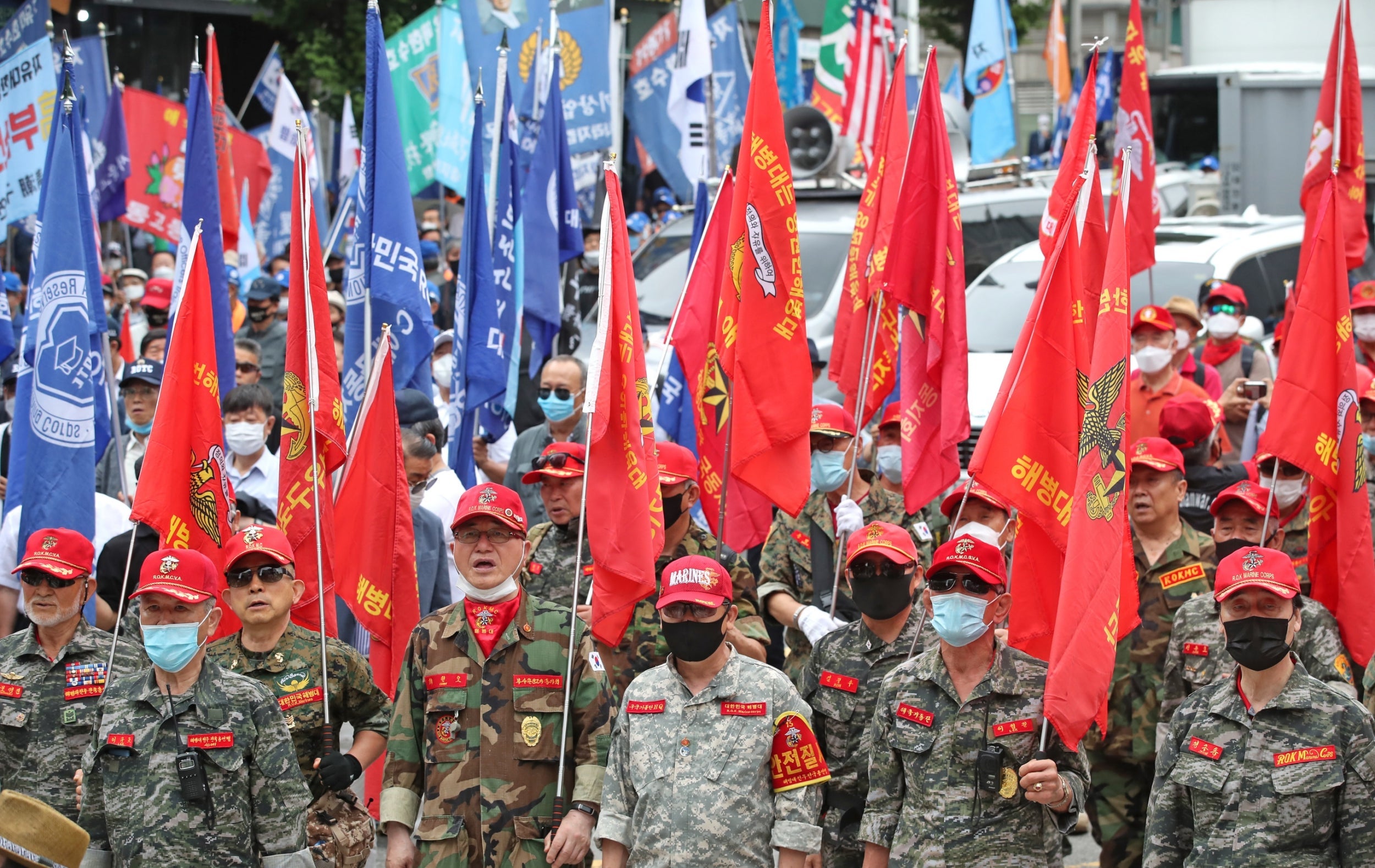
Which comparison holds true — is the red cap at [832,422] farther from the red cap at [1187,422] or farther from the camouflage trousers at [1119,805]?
the camouflage trousers at [1119,805]

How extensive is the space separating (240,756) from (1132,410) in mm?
5908

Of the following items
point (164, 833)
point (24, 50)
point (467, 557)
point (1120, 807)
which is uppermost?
point (24, 50)

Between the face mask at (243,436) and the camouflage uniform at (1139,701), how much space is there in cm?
445

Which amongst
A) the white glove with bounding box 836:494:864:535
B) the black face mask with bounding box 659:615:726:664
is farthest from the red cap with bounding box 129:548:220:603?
the white glove with bounding box 836:494:864:535

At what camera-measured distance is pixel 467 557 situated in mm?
6070

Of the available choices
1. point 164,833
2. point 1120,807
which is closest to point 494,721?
point 164,833

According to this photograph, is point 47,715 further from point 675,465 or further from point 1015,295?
point 1015,295

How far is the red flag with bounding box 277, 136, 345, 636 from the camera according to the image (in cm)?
693

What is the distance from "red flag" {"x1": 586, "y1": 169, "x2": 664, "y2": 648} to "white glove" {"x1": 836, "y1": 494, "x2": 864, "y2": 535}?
128 cm

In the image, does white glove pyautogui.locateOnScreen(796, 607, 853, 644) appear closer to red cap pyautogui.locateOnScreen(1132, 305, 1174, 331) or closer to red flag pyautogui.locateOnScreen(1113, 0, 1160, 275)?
red cap pyautogui.locateOnScreen(1132, 305, 1174, 331)

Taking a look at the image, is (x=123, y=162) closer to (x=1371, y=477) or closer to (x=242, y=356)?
(x=242, y=356)

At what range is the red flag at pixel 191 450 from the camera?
6715mm

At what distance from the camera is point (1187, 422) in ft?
27.0

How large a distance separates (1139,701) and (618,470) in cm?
249
